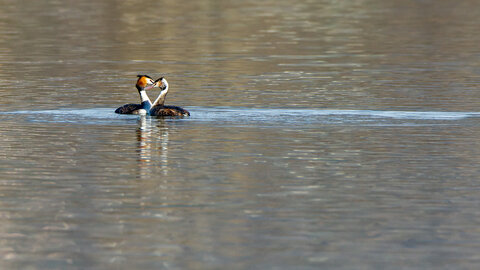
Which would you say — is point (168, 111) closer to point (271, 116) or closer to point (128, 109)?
point (128, 109)

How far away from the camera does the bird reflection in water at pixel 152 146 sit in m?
19.2

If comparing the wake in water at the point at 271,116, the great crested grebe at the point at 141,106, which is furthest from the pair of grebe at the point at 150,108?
the wake in water at the point at 271,116

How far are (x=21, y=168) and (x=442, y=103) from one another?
1210cm

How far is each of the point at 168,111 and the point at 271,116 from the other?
2167 mm

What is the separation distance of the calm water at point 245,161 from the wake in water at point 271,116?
0.20 ft

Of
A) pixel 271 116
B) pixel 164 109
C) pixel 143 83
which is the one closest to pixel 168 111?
pixel 164 109

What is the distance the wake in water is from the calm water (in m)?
0.06

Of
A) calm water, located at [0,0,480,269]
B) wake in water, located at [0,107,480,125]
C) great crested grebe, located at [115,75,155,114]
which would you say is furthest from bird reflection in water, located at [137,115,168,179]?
wake in water, located at [0,107,480,125]

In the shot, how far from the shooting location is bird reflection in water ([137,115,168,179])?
757 inches

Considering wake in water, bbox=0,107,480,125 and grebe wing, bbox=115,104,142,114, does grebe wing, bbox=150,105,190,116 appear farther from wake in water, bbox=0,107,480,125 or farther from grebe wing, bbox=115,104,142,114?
grebe wing, bbox=115,104,142,114

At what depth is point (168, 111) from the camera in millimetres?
26078

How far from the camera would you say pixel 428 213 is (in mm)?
15539

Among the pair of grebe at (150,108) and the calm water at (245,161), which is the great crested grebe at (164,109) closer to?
the pair of grebe at (150,108)

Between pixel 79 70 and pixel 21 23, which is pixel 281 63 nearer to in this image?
pixel 79 70
